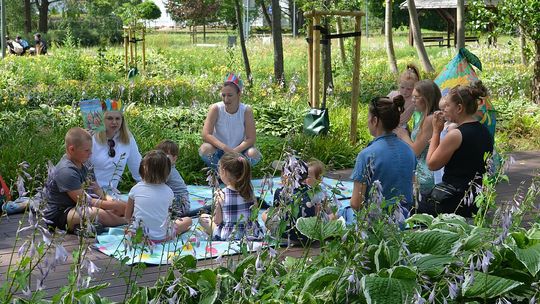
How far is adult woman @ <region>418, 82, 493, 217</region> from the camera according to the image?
6.34 meters

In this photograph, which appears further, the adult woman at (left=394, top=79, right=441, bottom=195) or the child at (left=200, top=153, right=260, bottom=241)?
the adult woman at (left=394, top=79, right=441, bottom=195)

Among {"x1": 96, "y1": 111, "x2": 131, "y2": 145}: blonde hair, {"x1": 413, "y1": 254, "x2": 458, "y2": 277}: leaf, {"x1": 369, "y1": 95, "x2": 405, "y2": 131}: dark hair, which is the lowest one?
{"x1": 413, "y1": 254, "x2": 458, "y2": 277}: leaf

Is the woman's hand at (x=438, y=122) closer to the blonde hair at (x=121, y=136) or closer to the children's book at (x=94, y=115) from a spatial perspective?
the blonde hair at (x=121, y=136)

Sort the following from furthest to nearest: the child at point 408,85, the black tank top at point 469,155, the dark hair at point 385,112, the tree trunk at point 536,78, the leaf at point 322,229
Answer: the tree trunk at point 536,78
the child at point 408,85
the black tank top at point 469,155
the dark hair at point 385,112
the leaf at point 322,229

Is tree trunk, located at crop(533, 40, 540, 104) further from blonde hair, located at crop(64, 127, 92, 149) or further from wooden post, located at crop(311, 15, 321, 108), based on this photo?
blonde hair, located at crop(64, 127, 92, 149)

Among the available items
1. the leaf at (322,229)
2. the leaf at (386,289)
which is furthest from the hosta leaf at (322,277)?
the leaf at (322,229)

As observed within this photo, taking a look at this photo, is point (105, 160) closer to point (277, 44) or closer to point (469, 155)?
point (469, 155)

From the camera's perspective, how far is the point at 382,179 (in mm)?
5613

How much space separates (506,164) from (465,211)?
6.52ft

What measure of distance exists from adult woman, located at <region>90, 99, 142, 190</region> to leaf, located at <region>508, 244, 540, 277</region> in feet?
12.5

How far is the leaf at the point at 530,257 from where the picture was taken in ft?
13.3

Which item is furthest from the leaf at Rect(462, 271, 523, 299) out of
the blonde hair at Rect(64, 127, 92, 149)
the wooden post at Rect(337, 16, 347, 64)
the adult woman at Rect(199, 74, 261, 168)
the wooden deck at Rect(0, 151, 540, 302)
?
the wooden post at Rect(337, 16, 347, 64)

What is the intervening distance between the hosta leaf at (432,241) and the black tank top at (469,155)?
2.12 metres

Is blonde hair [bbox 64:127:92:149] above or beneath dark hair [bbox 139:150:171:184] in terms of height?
above
